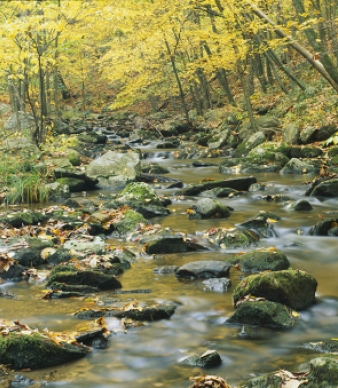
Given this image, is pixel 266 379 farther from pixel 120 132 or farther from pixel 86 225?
pixel 120 132

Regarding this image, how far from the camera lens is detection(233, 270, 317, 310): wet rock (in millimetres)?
4555

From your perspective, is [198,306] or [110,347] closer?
[110,347]

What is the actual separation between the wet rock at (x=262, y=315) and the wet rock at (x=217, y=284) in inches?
33.4

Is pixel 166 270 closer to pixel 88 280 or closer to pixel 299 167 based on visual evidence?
pixel 88 280

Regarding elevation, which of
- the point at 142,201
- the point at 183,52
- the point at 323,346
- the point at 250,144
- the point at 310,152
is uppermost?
the point at 183,52

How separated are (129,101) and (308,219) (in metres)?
19.1

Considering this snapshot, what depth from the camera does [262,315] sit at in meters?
4.30

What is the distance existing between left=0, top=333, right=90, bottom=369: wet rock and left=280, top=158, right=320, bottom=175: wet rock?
11353 mm

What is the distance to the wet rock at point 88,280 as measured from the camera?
5301 mm

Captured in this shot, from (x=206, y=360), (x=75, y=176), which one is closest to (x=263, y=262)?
(x=206, y=360)

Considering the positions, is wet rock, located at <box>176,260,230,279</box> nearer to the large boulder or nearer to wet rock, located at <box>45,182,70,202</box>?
wet rock, located at <box>45,182,70,202</box>

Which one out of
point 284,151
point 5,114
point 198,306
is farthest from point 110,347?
point 5,114

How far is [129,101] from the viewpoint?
26.6 metres

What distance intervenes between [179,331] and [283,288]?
103 cm
